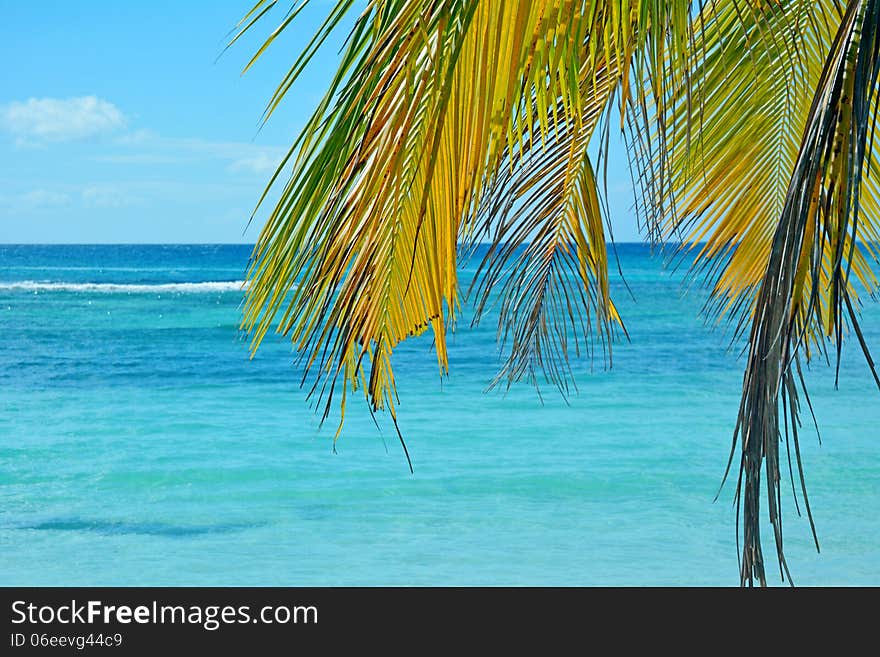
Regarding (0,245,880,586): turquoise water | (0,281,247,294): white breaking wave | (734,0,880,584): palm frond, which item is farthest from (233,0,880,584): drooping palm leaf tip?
(0,281,247,294): white breaking wave

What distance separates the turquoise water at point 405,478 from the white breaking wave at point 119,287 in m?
14.8

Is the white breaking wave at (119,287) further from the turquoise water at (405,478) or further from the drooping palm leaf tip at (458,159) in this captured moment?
the drooping palm leaf tip at (458,159)

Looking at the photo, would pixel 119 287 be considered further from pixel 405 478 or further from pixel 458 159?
pixel 458 159

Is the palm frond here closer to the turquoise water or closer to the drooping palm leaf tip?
the drooping palm leaf tip

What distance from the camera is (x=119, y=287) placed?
3169cm

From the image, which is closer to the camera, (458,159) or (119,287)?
(458,159)

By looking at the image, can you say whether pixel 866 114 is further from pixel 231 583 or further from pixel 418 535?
pixel 418 535

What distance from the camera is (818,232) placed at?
52.5 inches

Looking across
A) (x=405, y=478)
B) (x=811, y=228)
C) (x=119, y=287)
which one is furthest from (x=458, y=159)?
(x=119, y=287)

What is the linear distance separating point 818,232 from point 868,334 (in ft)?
59.5

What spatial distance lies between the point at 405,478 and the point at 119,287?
1018 inches

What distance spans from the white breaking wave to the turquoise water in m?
14.8

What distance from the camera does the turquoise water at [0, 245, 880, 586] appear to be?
20.8 feet

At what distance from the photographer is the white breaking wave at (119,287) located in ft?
99.9
